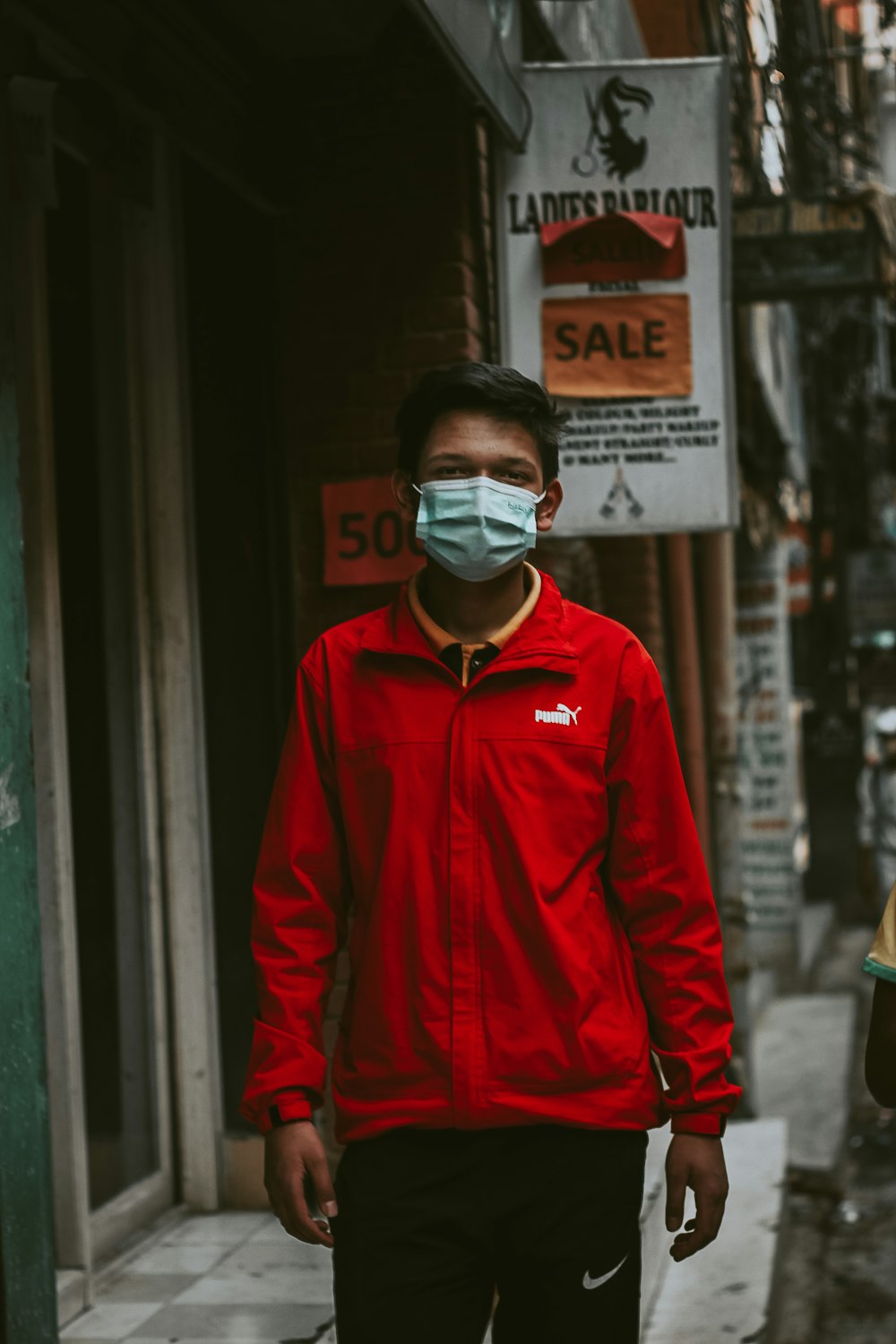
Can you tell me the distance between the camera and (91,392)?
4957mm

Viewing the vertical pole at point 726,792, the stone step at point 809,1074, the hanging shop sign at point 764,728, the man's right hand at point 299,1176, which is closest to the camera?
the man's right hand at point 299,1176

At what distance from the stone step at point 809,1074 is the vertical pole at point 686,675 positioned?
5.06 feet

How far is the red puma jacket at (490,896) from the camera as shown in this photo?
8.37 ft

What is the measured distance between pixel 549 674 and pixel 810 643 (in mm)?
15986

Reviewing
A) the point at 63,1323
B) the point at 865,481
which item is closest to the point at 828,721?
the point at 865,481

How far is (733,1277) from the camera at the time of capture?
18.2ft

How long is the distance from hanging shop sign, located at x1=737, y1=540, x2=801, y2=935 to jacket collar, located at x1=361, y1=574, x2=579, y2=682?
11.1m

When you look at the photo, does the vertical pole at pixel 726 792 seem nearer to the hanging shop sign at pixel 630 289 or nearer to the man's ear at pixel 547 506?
the hanging shop sign at pixel 630 289

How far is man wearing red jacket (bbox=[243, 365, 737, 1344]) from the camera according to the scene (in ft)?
8.36

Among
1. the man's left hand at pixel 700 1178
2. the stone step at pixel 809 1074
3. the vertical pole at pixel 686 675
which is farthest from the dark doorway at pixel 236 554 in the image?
the stone step at pixel 809 1074

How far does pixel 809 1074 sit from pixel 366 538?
220 inches

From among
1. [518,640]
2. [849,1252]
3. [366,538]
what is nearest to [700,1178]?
[518,640]

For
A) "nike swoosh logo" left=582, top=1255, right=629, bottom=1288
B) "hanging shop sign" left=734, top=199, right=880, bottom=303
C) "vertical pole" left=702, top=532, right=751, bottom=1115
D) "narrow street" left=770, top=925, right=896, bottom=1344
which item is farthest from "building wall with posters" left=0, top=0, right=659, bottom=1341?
"vertical pole" left=702, top=532, right=751, bottom=1115

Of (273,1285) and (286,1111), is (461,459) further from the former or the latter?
(273,1285)
